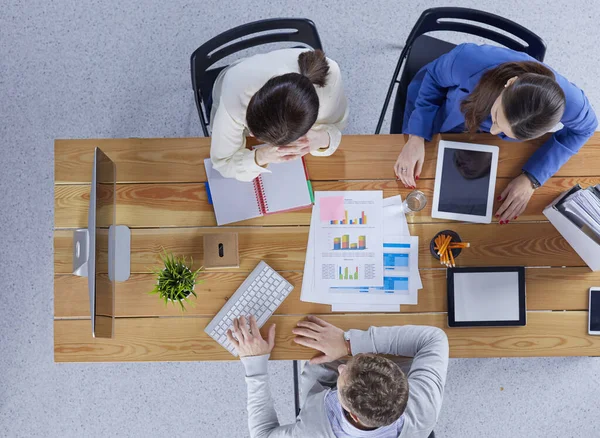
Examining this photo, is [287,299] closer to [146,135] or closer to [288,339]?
[288,339]

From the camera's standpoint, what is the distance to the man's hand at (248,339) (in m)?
1.53

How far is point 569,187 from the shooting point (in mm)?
1646

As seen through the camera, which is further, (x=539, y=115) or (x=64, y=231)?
(x=64, y=231)

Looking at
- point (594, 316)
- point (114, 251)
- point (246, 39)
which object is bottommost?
point (594, 316)

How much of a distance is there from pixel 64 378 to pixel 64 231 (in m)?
1.08

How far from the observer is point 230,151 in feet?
5.01

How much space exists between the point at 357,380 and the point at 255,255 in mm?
536

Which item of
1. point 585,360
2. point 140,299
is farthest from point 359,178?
Answer: point 585,360

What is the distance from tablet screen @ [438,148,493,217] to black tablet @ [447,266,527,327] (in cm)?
21

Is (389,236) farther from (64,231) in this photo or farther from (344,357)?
(64,231)


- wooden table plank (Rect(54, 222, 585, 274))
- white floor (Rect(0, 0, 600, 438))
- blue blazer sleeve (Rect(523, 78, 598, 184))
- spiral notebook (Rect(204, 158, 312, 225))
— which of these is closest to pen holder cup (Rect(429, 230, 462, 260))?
wooden table plank (Rect(54, 222, 585, 274))

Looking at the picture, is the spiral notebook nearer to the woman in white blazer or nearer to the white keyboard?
the woman in white blazer

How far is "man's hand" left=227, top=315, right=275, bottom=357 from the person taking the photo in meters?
1.53

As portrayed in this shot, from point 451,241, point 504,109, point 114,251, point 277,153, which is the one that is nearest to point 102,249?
point 114,251
